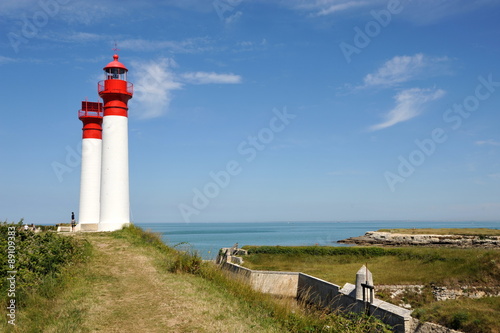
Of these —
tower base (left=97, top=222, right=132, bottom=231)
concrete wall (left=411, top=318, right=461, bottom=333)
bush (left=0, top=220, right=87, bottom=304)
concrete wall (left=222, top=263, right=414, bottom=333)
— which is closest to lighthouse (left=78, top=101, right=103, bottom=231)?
tower base (left=97, top=222, right=132, bottom=231)

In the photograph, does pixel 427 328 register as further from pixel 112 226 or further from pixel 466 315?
pixel 112 226

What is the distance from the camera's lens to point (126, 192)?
22547mm

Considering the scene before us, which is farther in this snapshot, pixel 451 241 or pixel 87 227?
pixel 451 241

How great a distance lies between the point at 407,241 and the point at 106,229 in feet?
204

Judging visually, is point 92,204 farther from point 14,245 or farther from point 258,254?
point 258,254

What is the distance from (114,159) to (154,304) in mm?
14681

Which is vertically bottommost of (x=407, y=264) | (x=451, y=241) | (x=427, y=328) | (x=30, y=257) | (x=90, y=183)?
(x=451, y=241)

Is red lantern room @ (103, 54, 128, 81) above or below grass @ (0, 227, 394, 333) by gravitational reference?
above

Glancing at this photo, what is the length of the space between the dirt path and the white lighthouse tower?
9.38m

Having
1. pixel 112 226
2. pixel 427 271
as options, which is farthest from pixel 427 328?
pixel 112 226

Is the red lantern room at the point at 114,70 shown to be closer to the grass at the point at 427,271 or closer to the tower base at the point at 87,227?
the tower base at the point at 87,227

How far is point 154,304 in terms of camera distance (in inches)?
356

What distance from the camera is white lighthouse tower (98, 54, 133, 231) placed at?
2203 cm

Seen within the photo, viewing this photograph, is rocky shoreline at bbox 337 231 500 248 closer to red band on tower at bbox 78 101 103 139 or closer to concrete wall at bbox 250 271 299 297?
concrete wall at bbox 250 271 299 297
